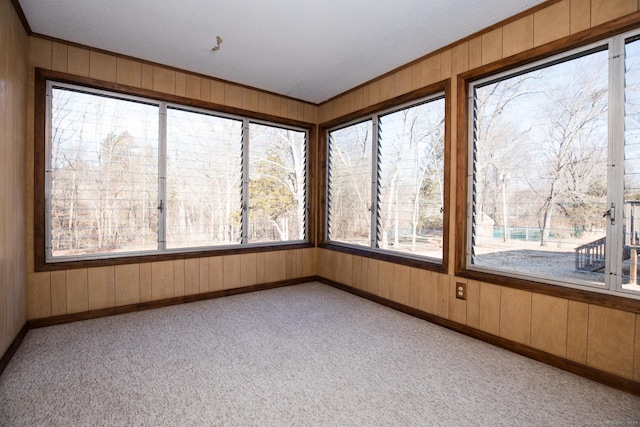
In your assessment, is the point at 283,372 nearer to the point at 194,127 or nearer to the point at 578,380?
the point at 578,380

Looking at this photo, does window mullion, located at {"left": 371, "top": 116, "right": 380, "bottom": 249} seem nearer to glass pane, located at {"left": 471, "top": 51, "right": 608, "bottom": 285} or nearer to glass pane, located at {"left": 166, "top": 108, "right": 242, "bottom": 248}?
glass pane, located at {"left": 471, "top": 51, "right": 608, "bottom": 285}

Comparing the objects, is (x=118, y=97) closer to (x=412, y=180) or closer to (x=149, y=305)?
(x=149, y=305)

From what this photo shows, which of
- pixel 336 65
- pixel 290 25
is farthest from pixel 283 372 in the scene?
pixel 336 65

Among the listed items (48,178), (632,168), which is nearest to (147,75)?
(48,178)

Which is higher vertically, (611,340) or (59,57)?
(59,57)

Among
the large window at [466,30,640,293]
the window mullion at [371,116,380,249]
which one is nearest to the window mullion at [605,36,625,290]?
the large window at [466,30,640,293]

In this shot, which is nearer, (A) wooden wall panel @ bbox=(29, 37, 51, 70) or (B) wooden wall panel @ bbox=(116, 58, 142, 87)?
(A) wooden wall panel @ bbox=(29, 37, 51, 70)

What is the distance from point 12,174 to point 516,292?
3.69m

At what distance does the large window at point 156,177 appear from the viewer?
2.85m

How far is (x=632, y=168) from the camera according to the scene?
6.27 ft

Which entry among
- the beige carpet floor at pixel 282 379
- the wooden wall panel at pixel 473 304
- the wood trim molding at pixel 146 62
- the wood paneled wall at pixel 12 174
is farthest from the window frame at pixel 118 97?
the wooden wall panel at pixel 473 304

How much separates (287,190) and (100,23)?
2.48 metres

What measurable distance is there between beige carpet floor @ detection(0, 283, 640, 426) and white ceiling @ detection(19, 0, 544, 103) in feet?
8.05

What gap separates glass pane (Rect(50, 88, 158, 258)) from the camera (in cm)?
283
